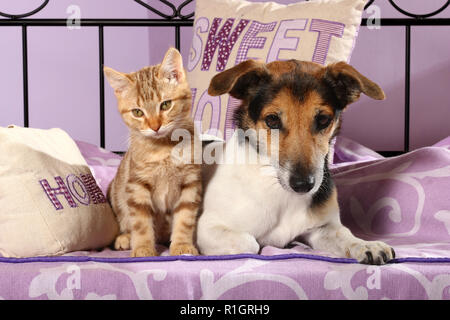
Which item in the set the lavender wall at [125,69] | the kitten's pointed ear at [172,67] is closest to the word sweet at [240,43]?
the kitten's pointed ear at [172,67]

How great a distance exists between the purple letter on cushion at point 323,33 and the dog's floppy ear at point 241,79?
49 cm

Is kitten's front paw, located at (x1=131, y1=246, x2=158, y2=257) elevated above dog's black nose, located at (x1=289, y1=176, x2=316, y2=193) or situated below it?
below

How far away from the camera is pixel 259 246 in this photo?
107 centimetres

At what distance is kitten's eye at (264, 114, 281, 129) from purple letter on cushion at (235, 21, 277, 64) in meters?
0.62

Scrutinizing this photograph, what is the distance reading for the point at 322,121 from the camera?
Answer: 0.99 metres

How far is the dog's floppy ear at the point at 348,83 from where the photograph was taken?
38.8 inches

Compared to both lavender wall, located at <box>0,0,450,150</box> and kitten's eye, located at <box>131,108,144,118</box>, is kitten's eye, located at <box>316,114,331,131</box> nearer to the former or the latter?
kitten's eye, located at <box>131,108,144,118</box>

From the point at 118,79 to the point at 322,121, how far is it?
18.1 inches

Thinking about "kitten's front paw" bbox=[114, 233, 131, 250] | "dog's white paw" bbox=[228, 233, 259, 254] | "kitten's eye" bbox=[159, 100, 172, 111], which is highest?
"kitten's eye" bbox=[159, 100, 172, 111]

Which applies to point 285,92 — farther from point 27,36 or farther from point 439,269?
point 27,36

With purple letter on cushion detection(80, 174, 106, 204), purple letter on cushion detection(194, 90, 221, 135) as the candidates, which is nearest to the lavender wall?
purple letter on cushion detection(194, 90, 221, 135)

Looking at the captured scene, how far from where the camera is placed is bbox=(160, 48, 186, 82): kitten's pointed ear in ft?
3.64
